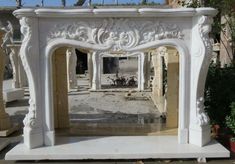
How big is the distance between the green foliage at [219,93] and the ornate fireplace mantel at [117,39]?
105 cm

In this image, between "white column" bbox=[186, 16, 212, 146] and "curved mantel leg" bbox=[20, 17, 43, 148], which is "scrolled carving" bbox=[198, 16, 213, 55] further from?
"curved mantel leg" bbox=[20, 17, 43, 148]

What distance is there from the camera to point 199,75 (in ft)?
18.6

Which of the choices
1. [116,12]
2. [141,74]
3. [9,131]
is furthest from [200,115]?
[141,74]

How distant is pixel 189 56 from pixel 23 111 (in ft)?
22.0

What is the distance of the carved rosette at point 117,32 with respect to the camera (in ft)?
18.7

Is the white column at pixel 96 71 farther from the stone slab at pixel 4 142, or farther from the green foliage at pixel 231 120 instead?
the green foliage at pixel 231 120

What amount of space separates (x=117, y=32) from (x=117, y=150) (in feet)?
6.54

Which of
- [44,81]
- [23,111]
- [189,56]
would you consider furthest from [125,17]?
[23,111]

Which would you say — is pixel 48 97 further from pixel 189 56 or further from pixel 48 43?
pixel 189 56

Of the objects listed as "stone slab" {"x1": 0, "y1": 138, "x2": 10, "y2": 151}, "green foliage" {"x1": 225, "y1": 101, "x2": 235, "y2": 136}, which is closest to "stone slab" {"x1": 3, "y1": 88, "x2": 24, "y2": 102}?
"stone slab" {"x1": 0, "y1": 138, "x2": 10, "y2": 151}

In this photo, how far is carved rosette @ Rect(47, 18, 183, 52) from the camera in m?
5.69

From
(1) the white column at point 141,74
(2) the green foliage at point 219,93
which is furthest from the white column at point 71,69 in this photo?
(2) the green foliage at point 219,93

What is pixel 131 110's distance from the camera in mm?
10492

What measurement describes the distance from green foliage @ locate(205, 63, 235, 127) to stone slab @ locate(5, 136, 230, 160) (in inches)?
40.7
